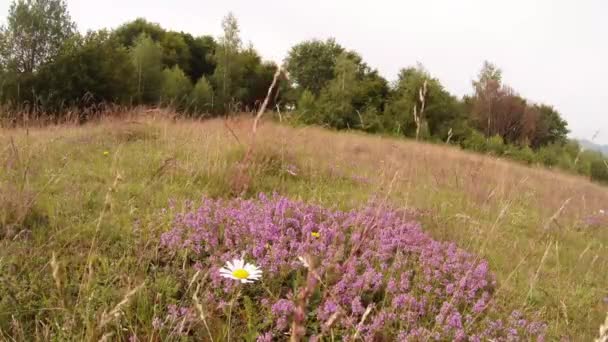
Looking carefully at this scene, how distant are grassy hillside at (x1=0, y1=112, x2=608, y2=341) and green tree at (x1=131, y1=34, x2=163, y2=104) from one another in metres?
16.8

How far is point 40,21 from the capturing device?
17.5 meters

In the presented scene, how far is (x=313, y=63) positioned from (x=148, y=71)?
657 inches

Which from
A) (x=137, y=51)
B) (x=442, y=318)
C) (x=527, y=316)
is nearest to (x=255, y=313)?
(x=442, y=318)

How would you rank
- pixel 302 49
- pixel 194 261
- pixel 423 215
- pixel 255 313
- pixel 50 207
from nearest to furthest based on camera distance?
pixel 255 313 < pixel 194 261 < pixel 50 207 < pixel 423 215 < pixel 302 49

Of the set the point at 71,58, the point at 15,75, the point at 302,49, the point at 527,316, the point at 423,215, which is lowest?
the point at 527,316

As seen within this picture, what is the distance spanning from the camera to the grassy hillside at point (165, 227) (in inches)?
65.9

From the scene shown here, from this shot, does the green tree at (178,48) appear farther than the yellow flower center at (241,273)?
Yes

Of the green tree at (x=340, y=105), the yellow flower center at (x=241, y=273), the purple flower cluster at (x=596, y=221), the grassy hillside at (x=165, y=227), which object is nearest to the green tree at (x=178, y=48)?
the green tree at (x=340, y=105)

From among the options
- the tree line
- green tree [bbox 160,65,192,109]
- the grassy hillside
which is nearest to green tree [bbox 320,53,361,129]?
the tree line

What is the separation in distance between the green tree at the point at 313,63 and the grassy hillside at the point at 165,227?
30107 millimetres

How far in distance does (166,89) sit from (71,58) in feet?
16.8

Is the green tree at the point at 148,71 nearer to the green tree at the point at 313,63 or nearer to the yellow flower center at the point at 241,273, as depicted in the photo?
the green tree at the point at 313,63

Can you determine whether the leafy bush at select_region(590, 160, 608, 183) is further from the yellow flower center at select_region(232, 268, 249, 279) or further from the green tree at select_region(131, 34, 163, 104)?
the yellow flower center at select_region(232, 268, 249, 279)

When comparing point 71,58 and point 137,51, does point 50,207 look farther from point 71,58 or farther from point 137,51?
point 137,51
